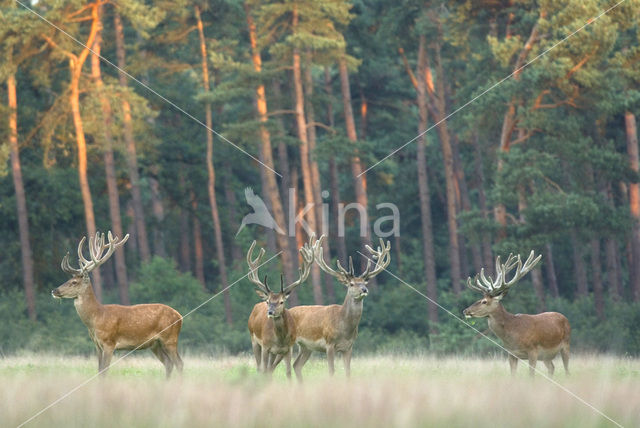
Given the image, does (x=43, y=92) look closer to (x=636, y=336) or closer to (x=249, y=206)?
(x=249, y=206)

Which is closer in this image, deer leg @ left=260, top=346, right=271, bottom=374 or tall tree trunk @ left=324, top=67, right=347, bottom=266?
deer leg @ left=260, top=346, right=271, bottom=374

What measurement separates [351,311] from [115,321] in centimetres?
315

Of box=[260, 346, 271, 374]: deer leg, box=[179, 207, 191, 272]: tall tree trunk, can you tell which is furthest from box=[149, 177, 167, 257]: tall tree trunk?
box=[260, 346, 271, 374]: deer leg

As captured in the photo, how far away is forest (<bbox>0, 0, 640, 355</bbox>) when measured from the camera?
25781 millimetres

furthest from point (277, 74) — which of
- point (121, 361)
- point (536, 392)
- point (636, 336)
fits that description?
point (536, 392)

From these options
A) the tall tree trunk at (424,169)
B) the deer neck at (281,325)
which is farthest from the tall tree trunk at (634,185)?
the deer neck at (281,325)

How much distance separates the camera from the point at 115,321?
13484 mm

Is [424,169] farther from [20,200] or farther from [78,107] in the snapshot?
[20,200]

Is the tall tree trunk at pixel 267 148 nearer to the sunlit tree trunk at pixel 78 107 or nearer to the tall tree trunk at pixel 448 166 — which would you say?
the sunlit tree trunk at pixel 78 107

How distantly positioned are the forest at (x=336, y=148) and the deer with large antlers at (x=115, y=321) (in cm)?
922

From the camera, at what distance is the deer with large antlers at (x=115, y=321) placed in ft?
44.2

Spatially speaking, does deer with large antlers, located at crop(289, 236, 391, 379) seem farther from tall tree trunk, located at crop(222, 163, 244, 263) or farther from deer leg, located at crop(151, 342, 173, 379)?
tall tree trunk, located at crop(222, 163, 244, 263)

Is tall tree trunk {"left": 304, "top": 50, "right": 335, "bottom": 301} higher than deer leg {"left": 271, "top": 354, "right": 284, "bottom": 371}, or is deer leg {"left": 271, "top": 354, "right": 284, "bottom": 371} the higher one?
tall tree trunk {"left": 304, "top": 50, "right": 335, "bottom": 301}

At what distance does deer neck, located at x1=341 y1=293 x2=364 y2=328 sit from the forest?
30.3ft
